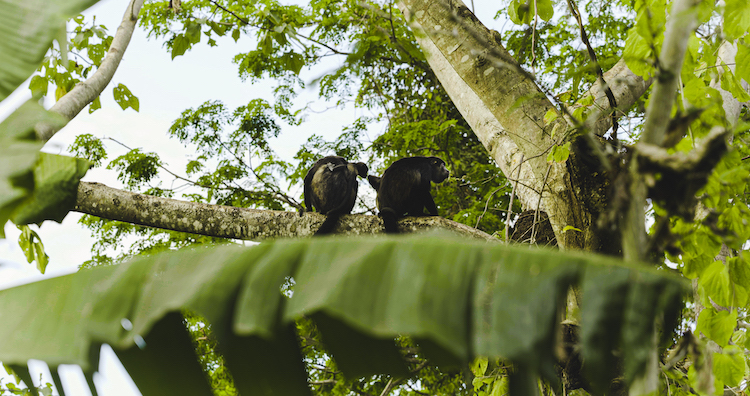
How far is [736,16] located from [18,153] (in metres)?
1.82

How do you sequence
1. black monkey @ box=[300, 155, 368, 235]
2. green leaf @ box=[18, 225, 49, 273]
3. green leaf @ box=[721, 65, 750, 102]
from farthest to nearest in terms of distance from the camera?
black monkey @ box=[300, 155, 368, 235] → green leaf @ box=[18, 225, 49, 273] → green leaf @ box=[721, 65, 750, 102]

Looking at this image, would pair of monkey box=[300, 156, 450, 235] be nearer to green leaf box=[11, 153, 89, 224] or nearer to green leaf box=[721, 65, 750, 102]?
green leaf box=[721, 65, 750, 102]

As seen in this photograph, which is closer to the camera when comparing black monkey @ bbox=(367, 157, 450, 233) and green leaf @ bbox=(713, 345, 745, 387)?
green leaf @ bbox=(713, 345, 745, 387)

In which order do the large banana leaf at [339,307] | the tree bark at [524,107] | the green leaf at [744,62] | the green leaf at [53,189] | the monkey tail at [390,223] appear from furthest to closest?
the monkey tail at [390,223], the tree bark at [524,107], the green leaf at [744,62], the green leaf at [53,189], the large banana leaf at [339,307]

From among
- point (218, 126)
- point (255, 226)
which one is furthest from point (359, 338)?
point (218, 126)

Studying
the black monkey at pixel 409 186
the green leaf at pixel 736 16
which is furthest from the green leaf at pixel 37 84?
the green leaf at pixel 736 16

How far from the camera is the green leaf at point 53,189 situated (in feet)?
3.89

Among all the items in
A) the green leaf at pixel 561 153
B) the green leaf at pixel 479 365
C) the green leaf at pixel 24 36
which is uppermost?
the green leaf at pixel 24 36

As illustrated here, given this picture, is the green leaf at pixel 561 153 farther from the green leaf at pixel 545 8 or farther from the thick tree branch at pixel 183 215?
the thick tree branch at pixel 183 215

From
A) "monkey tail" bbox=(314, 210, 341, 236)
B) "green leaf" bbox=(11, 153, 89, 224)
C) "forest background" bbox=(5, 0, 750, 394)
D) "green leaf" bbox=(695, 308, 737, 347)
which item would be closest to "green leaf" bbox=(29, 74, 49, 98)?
"forest background" bbox=(5, 0, 750, 394)

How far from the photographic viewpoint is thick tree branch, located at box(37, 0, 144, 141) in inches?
84.7

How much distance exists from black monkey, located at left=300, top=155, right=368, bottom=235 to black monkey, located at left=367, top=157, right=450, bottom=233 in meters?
0.29

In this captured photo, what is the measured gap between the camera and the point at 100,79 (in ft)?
7.85

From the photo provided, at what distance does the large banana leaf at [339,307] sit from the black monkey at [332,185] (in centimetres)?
308
